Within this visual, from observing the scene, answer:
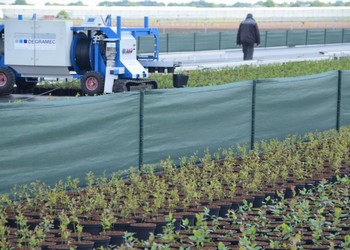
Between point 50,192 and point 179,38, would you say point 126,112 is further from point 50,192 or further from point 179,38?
point 179,38

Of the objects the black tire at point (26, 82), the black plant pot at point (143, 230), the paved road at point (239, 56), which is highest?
the black plant pot at point (143, 230)

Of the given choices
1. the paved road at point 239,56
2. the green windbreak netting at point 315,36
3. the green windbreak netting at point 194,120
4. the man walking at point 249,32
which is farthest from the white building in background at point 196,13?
the green windbreak netting at point 194,120

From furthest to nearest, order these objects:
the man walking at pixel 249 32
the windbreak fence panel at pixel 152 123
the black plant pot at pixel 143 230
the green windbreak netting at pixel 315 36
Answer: the green windbreak netting at pixel 315 36 → the man walking at pixel 249 32 → the windbreak fence panel at pixel 152 123 → the black plant pot at pixel 143 230

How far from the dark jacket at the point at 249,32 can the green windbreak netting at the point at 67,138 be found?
71.3ft

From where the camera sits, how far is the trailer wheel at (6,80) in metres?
25.5

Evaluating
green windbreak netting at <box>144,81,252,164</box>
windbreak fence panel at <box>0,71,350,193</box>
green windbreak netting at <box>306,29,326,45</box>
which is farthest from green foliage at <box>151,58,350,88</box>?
green windbreak netting at <box>306,29,326,45</box>

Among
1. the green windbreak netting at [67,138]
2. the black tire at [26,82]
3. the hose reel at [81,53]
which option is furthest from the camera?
the black tire at [26,82]

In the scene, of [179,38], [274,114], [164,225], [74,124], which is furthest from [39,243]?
[179,38]

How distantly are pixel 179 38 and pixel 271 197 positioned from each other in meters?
33.8

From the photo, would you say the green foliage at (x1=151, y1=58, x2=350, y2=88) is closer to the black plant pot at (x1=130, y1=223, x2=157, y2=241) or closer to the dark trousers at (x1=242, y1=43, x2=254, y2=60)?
the dark trousers at (x1=242, y1=43, x2=254, y2=60)

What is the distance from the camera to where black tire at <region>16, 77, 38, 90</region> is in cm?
2638

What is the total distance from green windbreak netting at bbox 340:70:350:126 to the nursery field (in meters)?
3.39

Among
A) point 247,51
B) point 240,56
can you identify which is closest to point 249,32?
point 247,51

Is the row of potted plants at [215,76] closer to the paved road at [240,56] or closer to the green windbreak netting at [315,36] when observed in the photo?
the paved road at [240,56]
